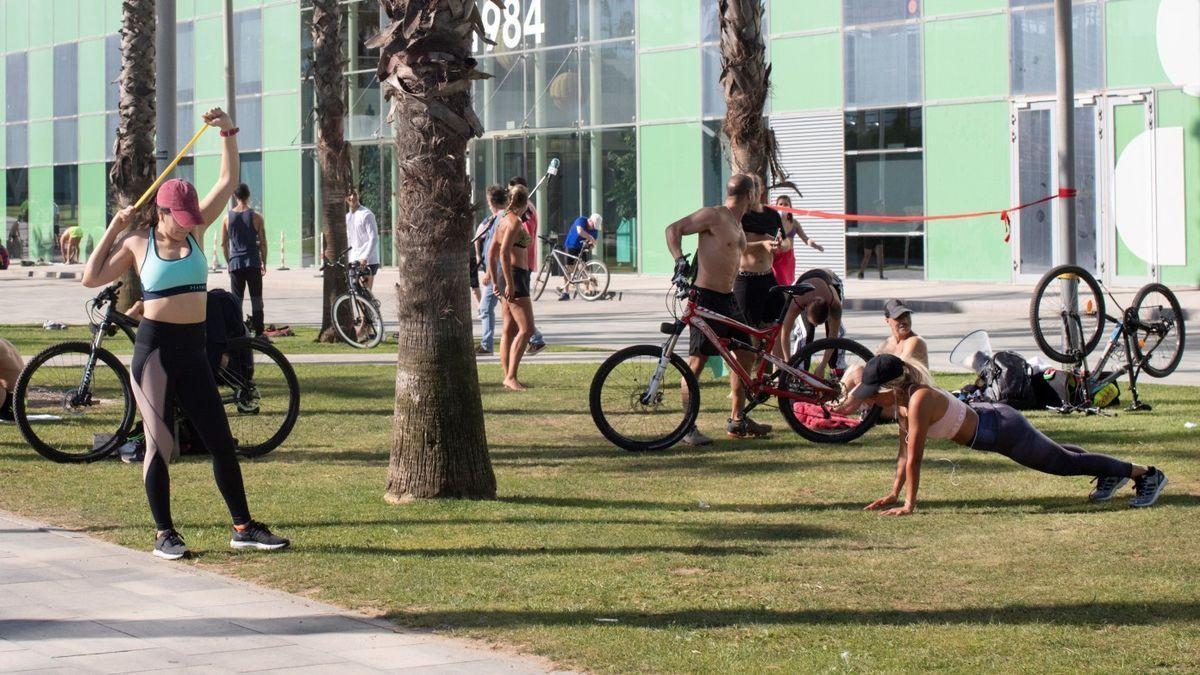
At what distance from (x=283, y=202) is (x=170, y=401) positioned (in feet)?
124

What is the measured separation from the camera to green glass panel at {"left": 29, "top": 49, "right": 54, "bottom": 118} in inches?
2099

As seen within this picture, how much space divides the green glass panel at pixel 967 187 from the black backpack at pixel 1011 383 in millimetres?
17618

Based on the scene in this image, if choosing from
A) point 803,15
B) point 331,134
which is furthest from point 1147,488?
point 803,15

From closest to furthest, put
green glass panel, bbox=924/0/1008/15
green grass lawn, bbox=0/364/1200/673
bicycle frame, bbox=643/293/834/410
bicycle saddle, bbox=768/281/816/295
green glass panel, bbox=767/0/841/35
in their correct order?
green grass lawn, bbox=0/364/1200/673 → bicycle frame, bbox=643/293/834/410 → bicycle saddle, bbox=768/281/816/295 → green glass panel, bbox=924/0/1008/15 → green glass panel, bbox=767/0/841/35

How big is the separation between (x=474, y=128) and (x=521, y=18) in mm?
30101

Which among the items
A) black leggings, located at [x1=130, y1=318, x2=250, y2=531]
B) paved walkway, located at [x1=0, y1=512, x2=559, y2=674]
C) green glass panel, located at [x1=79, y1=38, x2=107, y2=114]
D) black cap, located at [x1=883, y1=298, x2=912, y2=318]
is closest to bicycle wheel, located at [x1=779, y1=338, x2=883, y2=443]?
black cap, located at [x1=883, y1=298, x2=912, y2=318]

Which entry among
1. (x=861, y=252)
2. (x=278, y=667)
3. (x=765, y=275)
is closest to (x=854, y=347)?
(x=765, y=275)

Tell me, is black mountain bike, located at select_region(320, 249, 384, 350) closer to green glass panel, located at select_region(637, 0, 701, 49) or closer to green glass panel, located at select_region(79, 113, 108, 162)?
green glass panel, located at select_region(637, 0, 701, 49)

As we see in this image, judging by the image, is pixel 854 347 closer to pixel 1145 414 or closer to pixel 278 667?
pixel 1145 414

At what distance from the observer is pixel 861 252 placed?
32.5 meters

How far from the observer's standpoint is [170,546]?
7914mm

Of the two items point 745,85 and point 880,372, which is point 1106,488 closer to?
point 880,372

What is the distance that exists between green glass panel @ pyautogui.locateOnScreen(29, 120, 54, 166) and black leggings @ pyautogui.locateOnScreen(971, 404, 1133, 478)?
48.6 meters

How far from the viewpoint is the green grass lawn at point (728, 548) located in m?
6.25
